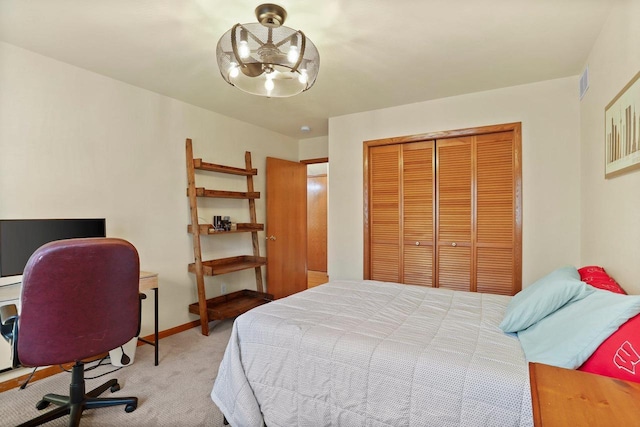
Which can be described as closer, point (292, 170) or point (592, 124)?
point (592, 124)

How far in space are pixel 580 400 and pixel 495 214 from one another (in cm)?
255

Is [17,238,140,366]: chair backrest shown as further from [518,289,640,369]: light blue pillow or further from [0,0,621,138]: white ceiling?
[518,289,640,369]: light blue pillow

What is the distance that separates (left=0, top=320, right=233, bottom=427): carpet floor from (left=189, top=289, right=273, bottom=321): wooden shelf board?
0.33 meters

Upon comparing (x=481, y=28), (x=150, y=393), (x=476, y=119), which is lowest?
(x=150, y=393)

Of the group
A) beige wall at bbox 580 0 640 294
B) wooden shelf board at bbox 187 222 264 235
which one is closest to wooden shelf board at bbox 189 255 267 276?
wooden shelf board at bbox 187 222 264 235

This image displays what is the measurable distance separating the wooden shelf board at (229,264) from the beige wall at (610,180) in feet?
10.00

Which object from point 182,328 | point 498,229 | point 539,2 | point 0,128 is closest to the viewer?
point 539,2

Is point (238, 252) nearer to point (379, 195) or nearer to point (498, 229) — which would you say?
point (379, 195)

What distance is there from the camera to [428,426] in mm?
1296

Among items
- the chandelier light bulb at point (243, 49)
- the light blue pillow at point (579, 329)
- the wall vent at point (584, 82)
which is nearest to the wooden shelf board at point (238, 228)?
the chandelier light bulb at point (243, 49)

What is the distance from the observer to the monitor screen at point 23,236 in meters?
2.13

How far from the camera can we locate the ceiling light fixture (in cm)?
174

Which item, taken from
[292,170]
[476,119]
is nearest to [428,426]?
[476,119]

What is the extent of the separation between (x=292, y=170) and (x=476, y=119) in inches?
→ 101
